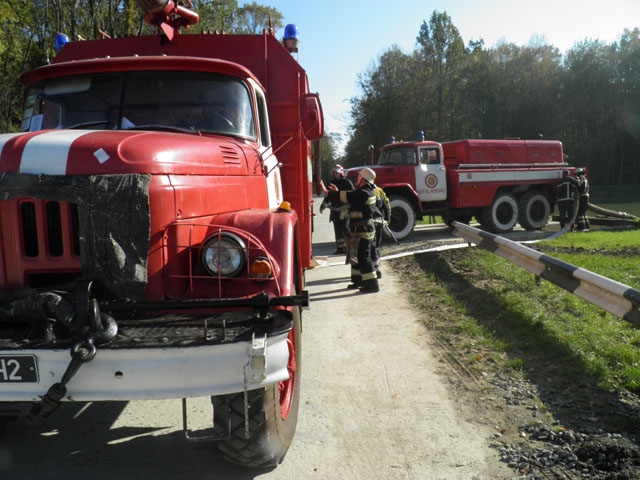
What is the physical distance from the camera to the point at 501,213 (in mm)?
15875

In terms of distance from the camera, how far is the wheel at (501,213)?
51.0 feet

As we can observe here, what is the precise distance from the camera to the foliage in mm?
45594

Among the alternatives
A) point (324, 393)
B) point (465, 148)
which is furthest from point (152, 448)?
point (465, 148)

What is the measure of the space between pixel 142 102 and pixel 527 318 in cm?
464

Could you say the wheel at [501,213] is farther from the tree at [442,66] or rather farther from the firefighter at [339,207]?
the tree at [442,66]

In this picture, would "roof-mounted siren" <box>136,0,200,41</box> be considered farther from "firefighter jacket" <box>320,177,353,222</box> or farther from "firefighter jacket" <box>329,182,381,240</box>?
"firefighter jacket" <box>320,177,353,222</box>

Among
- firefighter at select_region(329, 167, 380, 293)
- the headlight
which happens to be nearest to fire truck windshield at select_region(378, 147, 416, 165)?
firefighter at select_region(329, 167, 380, 293)

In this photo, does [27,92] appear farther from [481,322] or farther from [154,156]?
[481,322]

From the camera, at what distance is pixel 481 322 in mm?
6504

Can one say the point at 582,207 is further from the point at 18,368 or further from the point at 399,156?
the point at 18,368

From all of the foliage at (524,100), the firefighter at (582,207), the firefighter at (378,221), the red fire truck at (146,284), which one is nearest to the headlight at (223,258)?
the red fire truck at (146,284)

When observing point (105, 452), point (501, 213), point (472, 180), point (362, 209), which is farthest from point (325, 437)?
point (501, 213)

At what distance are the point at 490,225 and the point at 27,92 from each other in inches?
510

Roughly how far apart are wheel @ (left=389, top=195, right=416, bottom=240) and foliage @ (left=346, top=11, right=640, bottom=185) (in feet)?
106
